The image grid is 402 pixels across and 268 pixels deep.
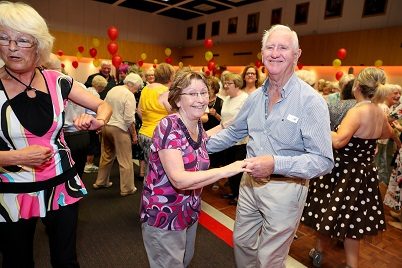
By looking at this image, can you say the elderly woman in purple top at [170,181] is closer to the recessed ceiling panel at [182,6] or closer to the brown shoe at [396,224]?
the brown shoe at [396,224]

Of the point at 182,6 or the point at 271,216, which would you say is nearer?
the point at 271,216

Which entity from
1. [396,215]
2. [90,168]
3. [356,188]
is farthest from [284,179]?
[90,168]

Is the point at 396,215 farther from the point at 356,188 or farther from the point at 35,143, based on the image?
the point at 35,143

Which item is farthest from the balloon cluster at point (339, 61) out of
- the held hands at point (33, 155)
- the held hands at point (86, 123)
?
the held hands at point (33, 155)

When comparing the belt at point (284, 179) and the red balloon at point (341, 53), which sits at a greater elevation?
the red balloon at point (341, 53)

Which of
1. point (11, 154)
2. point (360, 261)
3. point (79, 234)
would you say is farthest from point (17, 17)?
Result: point (360, 261)

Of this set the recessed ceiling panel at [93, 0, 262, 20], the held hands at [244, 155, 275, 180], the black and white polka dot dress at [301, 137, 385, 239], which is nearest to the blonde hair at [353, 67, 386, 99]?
the black and white polka dot dress at [301, 137, 385, 239]

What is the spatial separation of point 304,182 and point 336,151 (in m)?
0.88

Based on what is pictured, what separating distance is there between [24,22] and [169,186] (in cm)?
91

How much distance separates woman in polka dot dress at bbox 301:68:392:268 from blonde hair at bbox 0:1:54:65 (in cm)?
196

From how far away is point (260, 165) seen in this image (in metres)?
1.34

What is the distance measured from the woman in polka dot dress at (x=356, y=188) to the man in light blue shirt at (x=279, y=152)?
79 centimetres

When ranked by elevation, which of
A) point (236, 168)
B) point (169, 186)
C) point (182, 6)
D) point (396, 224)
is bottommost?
point (396, 224)

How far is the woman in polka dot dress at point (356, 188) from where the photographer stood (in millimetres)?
2148
